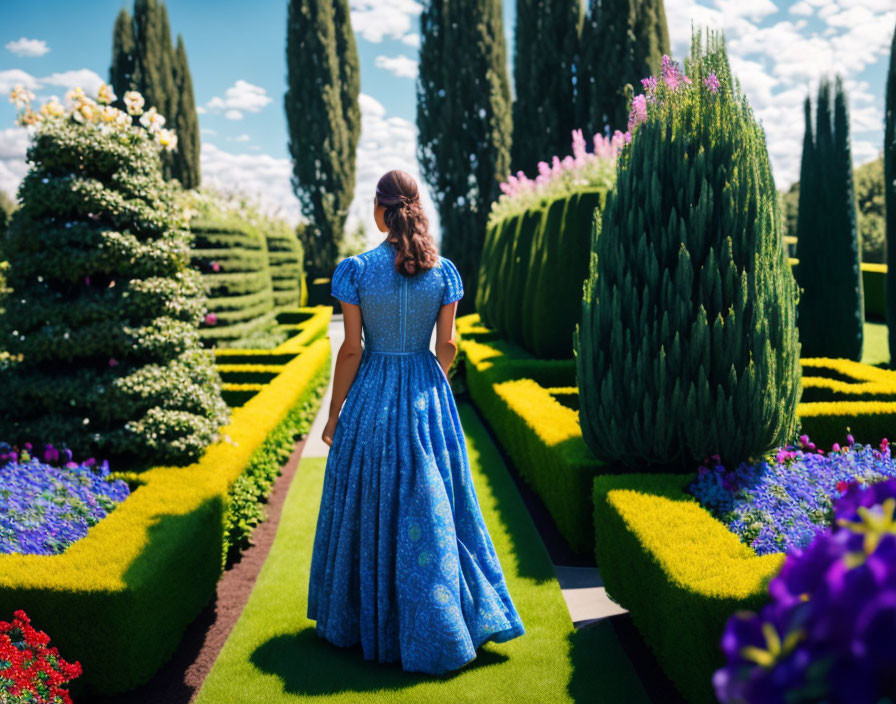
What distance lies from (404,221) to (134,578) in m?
2.10

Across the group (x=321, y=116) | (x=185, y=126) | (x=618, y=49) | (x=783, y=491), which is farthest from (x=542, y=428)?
(x=185, y=126)

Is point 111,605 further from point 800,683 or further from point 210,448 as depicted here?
point 800,683

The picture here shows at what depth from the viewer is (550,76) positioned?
24688 mm

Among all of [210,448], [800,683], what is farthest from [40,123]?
[800,683]

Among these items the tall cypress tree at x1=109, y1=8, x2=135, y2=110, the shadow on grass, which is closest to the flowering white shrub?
the shadow on grass

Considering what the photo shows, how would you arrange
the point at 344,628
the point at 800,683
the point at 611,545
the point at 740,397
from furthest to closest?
the point at 740,397 < the point at 611,545 < the point at 344,628 < the point at 800,683

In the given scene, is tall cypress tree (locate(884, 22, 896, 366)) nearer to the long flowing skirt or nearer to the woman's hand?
the long flowing skirt

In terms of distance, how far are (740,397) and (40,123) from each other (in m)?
5.24

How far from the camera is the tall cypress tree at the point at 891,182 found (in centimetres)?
1095

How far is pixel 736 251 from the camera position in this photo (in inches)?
178

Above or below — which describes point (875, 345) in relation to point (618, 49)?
below

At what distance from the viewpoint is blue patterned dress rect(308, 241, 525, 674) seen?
3.46 m

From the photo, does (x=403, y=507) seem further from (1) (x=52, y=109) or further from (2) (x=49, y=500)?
(1) (x=52, y=109)

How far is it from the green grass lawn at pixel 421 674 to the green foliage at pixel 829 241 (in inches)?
354
